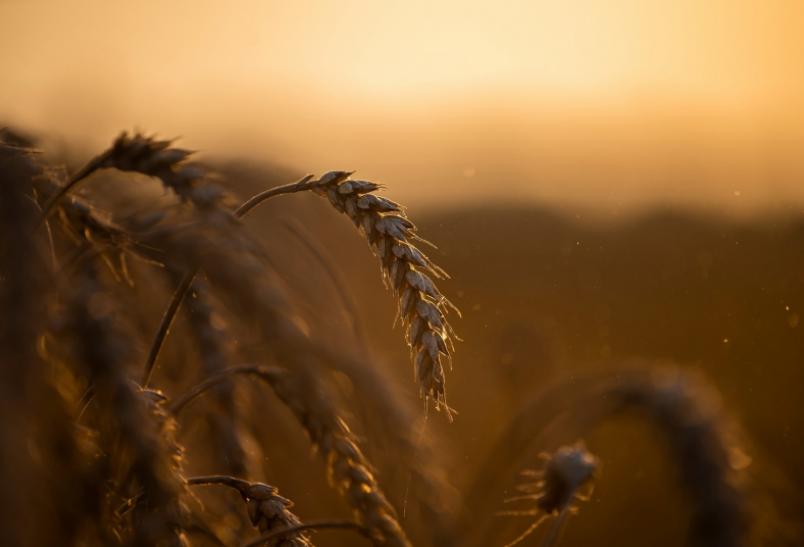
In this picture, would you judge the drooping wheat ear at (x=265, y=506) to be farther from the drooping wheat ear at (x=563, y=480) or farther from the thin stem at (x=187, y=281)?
the drooping wheat ear at (x=563, y=480)

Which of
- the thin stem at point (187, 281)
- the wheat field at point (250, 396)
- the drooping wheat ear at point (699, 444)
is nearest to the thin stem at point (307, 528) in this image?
the wheat field at point (250, 396)

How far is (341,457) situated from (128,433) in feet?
1.41

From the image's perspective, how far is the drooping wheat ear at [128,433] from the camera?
76 cm

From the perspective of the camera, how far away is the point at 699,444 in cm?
145

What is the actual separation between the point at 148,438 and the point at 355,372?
0.51m

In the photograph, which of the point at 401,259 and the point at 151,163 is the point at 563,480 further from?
the point at 151,163

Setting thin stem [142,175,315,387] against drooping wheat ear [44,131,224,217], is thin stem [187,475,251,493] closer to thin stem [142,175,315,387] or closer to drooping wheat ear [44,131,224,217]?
thin stem [142,175,315,387]

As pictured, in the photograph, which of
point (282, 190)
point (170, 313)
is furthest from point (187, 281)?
point (282, 190)

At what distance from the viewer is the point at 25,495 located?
2.00ft

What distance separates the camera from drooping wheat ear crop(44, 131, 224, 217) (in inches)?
41.6

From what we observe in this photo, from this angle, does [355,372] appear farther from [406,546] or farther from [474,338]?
[474,338]

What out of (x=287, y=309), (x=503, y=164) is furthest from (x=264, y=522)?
(x=503, y=164)

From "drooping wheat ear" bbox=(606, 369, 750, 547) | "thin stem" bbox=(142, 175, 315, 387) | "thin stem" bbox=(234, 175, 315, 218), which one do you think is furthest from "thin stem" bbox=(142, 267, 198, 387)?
"drooping wheat ear" bbox=(606, 369, 750, 547)

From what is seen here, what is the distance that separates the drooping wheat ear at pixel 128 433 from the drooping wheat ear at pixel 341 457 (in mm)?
237
